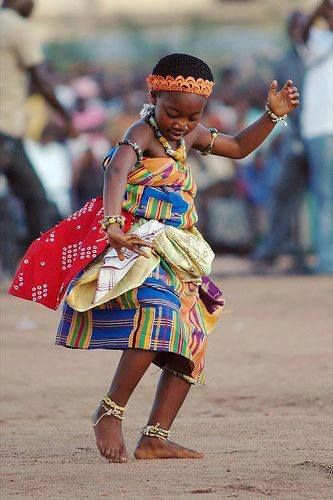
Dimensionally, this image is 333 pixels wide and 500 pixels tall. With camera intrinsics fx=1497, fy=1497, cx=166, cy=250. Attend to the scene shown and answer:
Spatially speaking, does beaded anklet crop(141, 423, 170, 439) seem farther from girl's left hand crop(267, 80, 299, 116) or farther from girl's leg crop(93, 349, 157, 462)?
girl's left hand crop(267, 80, 299, 116)

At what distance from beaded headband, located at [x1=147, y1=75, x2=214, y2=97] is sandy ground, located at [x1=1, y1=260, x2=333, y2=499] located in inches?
51.5

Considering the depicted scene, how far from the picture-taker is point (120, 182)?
5.18 m

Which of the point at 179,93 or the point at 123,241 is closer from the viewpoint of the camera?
the point at 123,241

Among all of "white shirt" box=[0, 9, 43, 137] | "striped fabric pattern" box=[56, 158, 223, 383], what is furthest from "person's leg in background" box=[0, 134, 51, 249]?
"striped fabric pattern" box=[56, 158, 223, 383]

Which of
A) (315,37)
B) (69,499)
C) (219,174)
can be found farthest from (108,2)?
(69,499)

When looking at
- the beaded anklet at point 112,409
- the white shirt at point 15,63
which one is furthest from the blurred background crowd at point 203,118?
the beaded anklet at point 112,409

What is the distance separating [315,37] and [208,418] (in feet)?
22.5

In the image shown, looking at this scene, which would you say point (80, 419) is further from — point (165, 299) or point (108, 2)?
point (108, 2)

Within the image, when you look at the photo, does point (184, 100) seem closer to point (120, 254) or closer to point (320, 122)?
point (120, 254)

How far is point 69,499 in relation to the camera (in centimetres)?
452

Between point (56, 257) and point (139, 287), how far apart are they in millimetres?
346

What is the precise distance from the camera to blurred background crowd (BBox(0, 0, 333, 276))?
11.9m

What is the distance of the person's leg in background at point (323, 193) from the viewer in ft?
43.3

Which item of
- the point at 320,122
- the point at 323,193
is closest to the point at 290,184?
the point at 323,193
